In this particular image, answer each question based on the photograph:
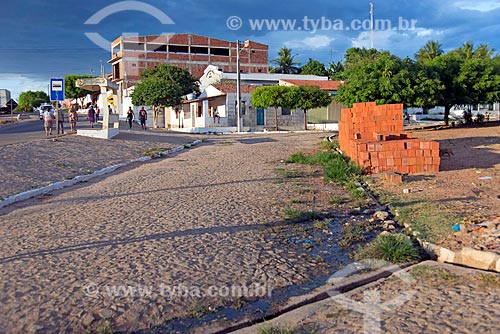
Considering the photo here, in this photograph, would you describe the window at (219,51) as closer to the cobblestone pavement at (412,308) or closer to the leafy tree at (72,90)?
the leafy tree at (72,90)

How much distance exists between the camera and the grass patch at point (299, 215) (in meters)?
6.71

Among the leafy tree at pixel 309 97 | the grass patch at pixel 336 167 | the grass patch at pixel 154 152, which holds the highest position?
the leafy tree at pixel 309 97

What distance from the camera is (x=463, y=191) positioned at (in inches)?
329

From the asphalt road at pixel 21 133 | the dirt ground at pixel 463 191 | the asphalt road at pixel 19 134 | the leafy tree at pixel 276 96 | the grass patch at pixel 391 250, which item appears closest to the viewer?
the grass patch at pixel 391 250

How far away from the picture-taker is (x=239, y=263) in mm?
4898

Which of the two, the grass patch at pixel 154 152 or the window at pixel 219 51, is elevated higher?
the window at pixel 219 51

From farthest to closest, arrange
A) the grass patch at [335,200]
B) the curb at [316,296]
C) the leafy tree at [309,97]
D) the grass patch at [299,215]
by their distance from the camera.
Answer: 1. the leafy tree at [309,97]
2. the grass patch at [335,200]
3. the grass patch at [299,215]
4. the curb at [316,296]

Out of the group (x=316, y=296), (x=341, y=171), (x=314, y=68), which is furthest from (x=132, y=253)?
(x=314, y=68)

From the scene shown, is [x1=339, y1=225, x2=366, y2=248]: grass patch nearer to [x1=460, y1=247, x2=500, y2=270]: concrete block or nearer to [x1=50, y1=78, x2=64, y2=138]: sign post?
[x1=460, y1=247, x2=500, y2=270]: concrete block

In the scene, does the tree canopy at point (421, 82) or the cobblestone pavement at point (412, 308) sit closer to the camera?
the cobblestone pavement at point (412, 308)

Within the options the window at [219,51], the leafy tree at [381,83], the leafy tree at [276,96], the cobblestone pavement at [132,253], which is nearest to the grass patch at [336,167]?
the cobblestone pavement at [132,253]

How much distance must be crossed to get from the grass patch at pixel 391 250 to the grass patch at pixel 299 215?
5.08 feet

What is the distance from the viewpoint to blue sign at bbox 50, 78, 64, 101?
58.1 feet

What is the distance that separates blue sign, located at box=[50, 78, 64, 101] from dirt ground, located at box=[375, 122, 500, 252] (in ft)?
42.7
